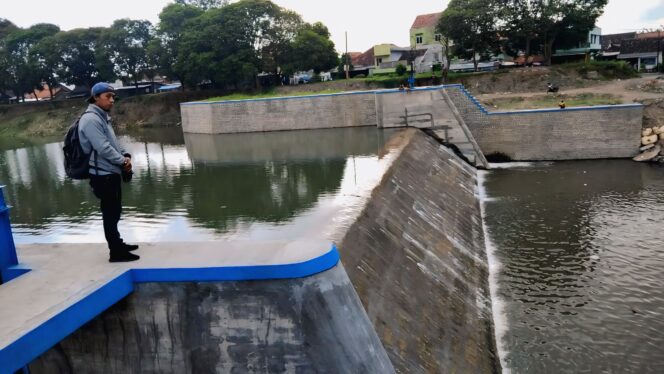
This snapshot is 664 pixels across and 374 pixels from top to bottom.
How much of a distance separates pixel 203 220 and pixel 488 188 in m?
10.7

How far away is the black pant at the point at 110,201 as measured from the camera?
4848 mm

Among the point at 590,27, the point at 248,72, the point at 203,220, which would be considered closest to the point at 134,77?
the point at 248,72

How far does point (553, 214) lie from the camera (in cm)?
1434

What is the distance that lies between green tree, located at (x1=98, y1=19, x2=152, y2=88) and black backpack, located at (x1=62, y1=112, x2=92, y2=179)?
44369 mm

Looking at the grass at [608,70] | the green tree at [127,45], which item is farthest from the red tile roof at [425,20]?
the green tree at [127,45]

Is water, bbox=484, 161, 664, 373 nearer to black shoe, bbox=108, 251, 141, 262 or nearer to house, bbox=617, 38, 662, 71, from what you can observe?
black shoe, bbox=108, 251, 141, 262

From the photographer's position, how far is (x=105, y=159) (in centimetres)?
479

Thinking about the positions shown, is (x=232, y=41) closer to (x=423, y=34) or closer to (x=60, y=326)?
(x=423, y=34)

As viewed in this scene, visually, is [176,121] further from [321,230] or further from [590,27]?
[321,230]

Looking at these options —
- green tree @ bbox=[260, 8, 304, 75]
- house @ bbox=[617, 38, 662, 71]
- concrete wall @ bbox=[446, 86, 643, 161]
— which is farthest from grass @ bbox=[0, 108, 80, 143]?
house @ bbox=[617, 38, 662, 71]

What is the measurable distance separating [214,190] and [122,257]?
861 centimetres

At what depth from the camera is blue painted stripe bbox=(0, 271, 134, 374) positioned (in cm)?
354

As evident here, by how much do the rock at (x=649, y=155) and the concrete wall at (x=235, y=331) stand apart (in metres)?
19.6

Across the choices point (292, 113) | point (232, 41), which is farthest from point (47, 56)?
point (292, 113)
